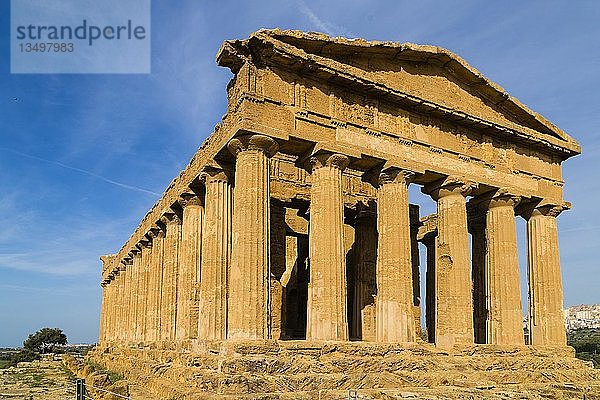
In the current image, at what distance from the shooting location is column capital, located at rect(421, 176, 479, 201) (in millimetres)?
21864

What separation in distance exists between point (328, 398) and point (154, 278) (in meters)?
19.4

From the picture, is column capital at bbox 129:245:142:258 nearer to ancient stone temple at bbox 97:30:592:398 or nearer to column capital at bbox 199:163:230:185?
ancient stone temple at bbox 97:30:592:398

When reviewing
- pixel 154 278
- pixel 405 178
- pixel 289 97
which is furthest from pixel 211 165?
pixel 154 278

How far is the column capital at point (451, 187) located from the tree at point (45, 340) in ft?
255

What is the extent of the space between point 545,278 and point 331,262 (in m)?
11.1

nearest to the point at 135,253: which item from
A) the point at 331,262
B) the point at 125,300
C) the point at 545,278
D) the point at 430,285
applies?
the point at 125,300

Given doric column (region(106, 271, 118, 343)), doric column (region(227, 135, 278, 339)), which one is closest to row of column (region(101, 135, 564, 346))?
doric column (region(227, 135, 278, 339))

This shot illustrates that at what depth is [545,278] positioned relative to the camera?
24.3 m

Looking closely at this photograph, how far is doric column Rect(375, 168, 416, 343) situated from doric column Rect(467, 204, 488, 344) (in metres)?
7.91

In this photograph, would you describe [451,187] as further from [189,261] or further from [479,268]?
[189,261]

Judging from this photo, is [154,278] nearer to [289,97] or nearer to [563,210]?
[289,97]

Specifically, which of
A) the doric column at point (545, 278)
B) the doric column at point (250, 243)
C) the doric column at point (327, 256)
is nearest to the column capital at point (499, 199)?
the doric column at point (545, 278)

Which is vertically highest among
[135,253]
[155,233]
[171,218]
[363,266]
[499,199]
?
[499,199]

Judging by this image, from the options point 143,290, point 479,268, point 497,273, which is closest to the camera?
point 497,273
